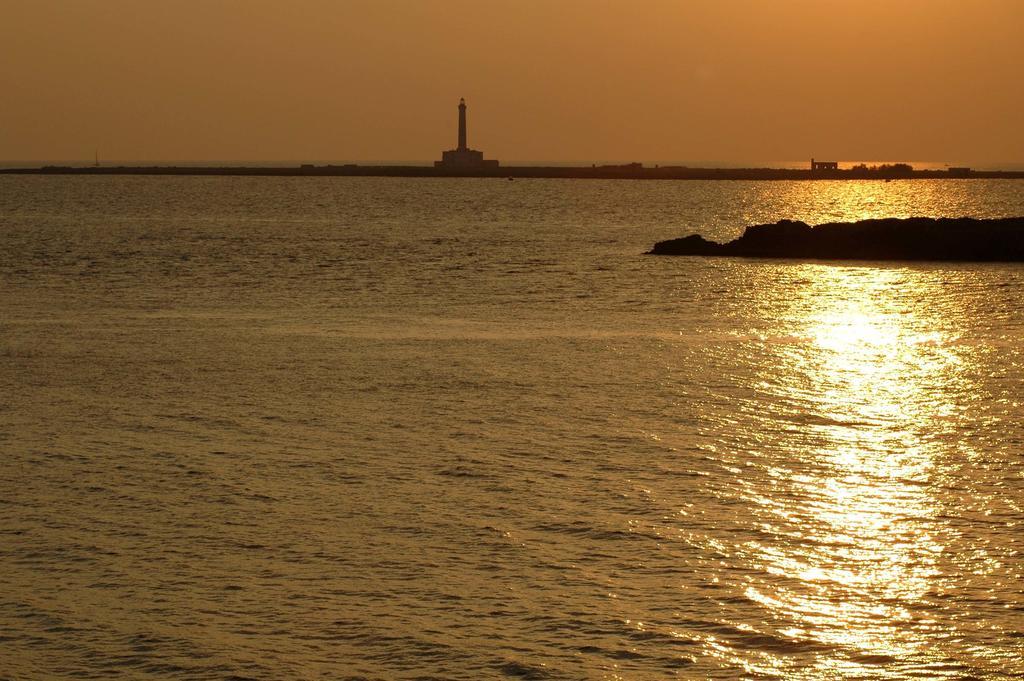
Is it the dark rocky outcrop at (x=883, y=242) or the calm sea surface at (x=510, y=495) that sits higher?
the dark rocky outcrop at (x=883, y=242)

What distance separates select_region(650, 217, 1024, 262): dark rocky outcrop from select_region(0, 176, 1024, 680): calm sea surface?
23.9m

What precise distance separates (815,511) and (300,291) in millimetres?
29142

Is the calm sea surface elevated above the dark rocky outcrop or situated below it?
below

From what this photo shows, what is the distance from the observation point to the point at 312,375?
2186cm

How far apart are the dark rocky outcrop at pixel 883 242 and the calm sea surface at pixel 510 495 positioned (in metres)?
23.9

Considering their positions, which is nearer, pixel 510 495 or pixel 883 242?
pixel 510 495

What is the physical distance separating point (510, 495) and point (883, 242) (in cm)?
4738

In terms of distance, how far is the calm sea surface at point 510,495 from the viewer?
30.6 ft

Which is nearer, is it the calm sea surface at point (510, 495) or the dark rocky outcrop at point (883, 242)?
the calm sea surface at point (510, 495)

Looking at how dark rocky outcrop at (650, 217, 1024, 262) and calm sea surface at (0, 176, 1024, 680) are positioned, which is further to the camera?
dark rocky outcrop at (650, 217, 1024, 262)

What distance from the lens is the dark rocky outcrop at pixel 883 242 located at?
55.4 metres

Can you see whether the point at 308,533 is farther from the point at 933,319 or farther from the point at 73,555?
the point at 933,319

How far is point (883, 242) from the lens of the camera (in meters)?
57.3

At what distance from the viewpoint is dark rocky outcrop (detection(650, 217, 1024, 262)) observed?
55.4 metres
